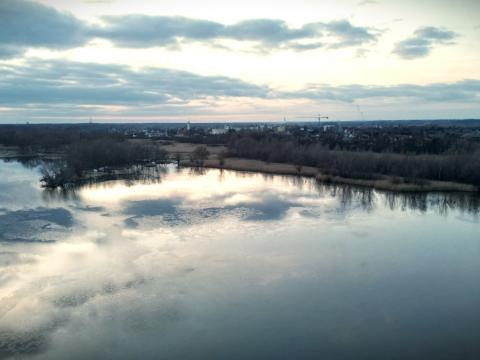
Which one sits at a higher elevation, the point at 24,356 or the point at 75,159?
the point at 75,159

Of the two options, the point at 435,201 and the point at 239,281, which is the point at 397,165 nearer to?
the point at 435,201

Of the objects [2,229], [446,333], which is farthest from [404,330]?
[2,229]

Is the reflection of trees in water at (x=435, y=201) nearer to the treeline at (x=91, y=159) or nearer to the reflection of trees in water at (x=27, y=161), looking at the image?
the treeline at (x=91, y=159)

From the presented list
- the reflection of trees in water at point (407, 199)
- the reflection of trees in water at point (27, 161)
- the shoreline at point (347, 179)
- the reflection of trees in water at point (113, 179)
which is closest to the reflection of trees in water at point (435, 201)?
the reflection of trees in water at point (407, 199)

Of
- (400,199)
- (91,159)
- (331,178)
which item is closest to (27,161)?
(91,159)

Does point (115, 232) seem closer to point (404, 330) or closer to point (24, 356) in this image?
point (24, 356)
